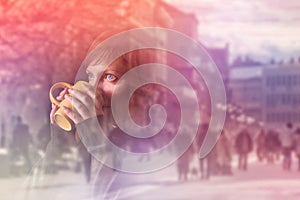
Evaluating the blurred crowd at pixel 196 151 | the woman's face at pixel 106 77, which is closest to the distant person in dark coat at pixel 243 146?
the blurred crowd at pixel 196 151

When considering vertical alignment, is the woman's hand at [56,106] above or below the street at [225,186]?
above

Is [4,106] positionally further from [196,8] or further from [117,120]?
[196,8]

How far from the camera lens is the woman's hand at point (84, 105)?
1.70 metres

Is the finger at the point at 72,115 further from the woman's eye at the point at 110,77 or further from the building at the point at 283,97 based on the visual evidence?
the building at the point at 283,97

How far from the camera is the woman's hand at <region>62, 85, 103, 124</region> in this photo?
1698 mm

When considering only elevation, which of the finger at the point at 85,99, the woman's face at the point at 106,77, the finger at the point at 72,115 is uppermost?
the woman's face at the point at 106,77

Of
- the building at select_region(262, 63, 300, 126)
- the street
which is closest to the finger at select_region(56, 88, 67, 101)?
the street

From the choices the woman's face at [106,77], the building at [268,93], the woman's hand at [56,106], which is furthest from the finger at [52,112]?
the building at [268,93]

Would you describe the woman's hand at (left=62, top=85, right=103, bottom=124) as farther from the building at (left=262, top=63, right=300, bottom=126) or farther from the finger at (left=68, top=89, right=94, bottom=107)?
the building at (left=262, top=63, right=300, bottom=126)

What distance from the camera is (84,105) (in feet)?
5.58

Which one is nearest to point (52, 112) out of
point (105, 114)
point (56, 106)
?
point (56, 106)

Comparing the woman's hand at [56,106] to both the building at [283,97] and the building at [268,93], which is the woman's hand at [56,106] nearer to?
the building at [268,93]

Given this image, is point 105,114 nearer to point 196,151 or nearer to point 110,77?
point 110,77

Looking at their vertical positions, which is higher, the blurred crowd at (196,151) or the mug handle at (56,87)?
the mug handle at (56,87)
